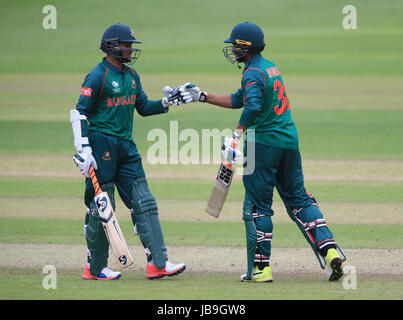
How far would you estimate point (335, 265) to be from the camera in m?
6.95

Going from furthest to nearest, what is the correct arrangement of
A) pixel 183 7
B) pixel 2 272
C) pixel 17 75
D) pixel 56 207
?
pixel 183 7
pixel 17 75
pixel 56 207
pixel 2 272

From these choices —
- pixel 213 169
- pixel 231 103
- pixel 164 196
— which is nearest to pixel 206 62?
pixel 213 169

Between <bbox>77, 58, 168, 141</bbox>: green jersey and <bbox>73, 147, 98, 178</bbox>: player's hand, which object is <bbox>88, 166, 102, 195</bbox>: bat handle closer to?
<bbox>73, 147, 98, 178</bbox>: player's hand

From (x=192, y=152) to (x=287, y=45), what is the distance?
17.9 meters

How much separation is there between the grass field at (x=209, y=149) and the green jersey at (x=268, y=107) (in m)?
1.17

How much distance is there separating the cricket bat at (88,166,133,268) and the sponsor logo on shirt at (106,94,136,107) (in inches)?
22.3

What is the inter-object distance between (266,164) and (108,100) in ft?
4.67

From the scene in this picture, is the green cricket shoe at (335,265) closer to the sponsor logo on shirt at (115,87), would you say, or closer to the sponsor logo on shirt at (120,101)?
the sponsor logo on shirt at (120,101)

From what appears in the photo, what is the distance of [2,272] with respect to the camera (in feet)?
23.9

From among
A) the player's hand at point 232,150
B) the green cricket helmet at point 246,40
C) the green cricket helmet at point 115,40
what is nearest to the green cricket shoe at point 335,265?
the player's hand at point 232,150

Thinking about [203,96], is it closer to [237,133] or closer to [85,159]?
[237,133]

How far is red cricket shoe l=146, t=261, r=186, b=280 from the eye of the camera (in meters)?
7.20

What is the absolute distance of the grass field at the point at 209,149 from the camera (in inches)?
283

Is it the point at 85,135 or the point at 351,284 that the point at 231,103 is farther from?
the point at 351,284
